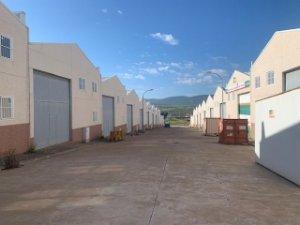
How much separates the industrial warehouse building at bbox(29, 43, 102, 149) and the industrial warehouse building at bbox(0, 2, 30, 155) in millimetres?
818

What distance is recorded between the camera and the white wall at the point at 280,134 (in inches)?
437

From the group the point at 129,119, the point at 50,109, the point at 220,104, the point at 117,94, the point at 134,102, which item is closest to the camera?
the point at 50,109

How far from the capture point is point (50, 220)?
7.18 m

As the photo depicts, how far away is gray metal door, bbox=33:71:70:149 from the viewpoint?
21641 mm

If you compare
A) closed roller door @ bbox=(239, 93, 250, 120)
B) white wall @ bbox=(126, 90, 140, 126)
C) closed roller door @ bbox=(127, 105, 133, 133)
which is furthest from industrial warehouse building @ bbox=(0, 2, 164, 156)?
white wall @ bbox=(126, 90, 140, 126)

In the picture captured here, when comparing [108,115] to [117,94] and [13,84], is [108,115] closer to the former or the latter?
[117,94]

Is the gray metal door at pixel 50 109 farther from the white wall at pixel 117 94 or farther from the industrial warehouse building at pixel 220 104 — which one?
the industrial warehouse building at pixel 220 104

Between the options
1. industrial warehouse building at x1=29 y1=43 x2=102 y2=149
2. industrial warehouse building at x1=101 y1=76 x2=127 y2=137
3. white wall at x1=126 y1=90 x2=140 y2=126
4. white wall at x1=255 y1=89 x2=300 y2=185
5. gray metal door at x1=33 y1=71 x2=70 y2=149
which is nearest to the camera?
white wall at x1=255 y1=89 x2=300 y2=185

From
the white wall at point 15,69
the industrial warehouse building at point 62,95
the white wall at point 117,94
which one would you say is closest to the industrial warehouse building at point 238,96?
the white wall at point 117,94

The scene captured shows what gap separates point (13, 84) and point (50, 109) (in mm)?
5606

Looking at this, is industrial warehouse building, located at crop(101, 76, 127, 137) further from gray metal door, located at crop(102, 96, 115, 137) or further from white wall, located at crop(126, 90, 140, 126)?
white wall, located at crop(126, 90, 140, 126)

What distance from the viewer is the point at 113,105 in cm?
4216

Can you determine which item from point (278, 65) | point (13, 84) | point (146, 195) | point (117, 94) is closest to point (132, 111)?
point (117, 94)

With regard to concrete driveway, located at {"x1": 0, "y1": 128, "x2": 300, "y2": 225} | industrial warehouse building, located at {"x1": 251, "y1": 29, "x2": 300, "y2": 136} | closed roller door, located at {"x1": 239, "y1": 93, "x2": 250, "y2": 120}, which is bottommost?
concrete driveway, located at {"x1": 0, "y1": 128, "x2": 300, "y2": 225}
